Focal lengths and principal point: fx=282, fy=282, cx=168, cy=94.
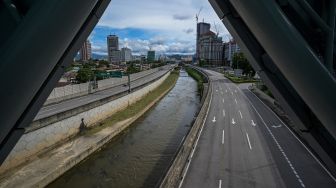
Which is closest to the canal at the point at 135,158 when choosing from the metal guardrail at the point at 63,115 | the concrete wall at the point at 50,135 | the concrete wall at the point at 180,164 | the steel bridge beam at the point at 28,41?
the concrete wall at the point at 180,164

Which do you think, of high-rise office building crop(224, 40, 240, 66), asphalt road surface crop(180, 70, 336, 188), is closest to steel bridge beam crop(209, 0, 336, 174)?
asphalt road surface crop(180, 70, 336, 188)

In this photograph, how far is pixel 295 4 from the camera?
11.9ft

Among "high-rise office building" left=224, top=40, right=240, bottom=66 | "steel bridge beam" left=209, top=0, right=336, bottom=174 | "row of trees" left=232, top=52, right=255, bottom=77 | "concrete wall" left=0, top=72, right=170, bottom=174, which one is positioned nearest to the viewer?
"steel bridge beam" left=209, top=0, right=336, bottom=174

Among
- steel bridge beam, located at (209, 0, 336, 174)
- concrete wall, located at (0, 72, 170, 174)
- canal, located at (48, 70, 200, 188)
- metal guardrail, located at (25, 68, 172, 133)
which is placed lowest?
→ canal, located at (48, 70, 200, 188)

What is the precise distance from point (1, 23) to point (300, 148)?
25.5 metres

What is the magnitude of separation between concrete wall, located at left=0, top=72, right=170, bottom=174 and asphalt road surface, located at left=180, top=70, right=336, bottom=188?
13.7 metres

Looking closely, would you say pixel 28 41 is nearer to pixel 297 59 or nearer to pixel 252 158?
pixel 297 59

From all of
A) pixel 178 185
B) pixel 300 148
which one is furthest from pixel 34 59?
pixel 300 148

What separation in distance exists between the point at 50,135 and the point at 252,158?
18737 millimetres

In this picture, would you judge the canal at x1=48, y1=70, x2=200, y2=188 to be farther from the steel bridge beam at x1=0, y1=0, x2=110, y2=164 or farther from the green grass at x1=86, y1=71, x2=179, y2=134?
the steel bridge beam at x1=0, y1=0, x2=110, y2=164

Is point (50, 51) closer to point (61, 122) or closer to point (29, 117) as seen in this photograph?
point (29, 117)

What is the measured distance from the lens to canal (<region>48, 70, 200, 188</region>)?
21.8 meters

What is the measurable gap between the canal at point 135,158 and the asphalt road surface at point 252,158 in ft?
10.3

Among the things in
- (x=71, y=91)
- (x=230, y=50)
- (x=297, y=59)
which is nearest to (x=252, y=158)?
(x=297, y=59)
